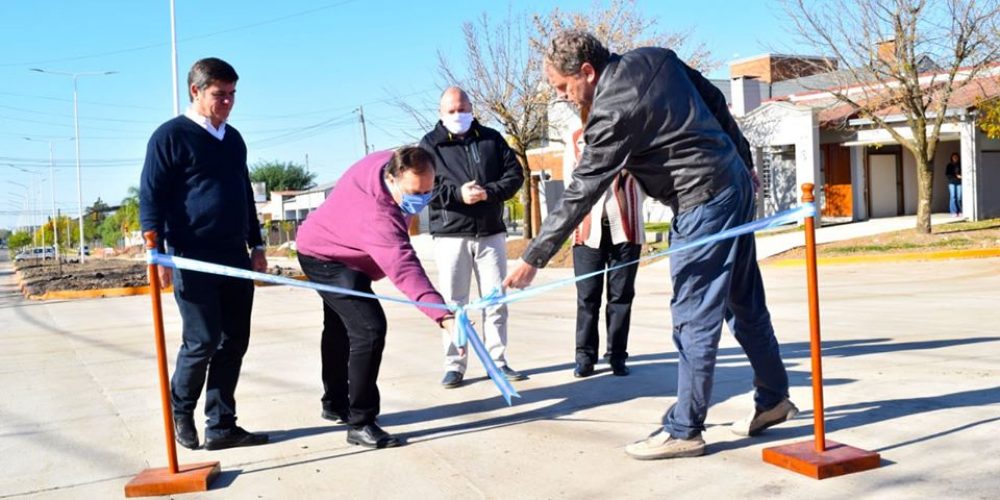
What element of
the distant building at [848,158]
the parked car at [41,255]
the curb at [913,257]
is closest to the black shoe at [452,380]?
the curb at [913,257]

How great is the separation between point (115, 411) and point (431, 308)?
9.26 feet

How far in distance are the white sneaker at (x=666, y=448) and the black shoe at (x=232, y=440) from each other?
209 centimetres

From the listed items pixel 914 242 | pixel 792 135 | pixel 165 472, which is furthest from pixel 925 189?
pixel 165 472

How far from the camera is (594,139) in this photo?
13.8 feet

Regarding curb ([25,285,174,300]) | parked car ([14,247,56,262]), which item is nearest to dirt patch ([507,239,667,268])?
curb ([25,285,174,300])

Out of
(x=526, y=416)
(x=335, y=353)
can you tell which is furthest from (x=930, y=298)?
(x=335, y=353)

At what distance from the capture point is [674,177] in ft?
14.1

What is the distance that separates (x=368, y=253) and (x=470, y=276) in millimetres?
1710

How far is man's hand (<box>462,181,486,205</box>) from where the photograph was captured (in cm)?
610

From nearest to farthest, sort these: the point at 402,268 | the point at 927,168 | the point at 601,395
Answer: the point at 402,268
the point at 601,395
the point at 927,168

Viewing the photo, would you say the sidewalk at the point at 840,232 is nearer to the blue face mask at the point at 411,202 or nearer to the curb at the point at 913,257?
the curb at the point at 913,257

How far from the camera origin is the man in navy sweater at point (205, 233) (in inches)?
191

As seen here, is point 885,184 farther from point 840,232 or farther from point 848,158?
point 840,232

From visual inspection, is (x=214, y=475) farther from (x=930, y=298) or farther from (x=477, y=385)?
(x=930, y=298)
